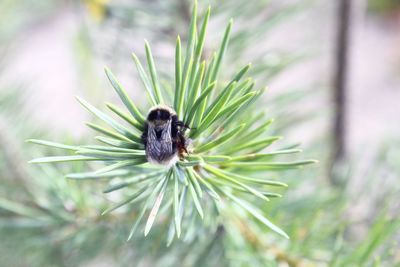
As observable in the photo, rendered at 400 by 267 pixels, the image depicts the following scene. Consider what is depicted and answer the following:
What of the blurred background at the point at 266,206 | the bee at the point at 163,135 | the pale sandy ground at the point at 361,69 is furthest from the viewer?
the pale sandy ground at the point at 361,69

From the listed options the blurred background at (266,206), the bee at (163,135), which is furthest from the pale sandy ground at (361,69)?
the bee at (163,135)

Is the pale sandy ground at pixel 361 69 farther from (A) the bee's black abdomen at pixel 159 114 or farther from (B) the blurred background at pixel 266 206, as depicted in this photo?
(A) the bee's black abdomen at pixel 159 114

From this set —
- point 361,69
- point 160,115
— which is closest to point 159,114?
point 160,115

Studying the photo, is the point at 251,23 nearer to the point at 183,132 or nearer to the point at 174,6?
the point at 174,6

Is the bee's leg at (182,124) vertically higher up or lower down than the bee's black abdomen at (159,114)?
lower down

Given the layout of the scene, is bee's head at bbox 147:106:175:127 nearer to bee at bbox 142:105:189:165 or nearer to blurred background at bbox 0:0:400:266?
bee at bbox 142:105:189:165

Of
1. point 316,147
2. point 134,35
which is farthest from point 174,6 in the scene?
point 316,147
